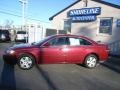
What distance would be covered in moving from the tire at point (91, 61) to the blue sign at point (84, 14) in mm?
8719

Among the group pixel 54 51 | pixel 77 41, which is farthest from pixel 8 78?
pixel 77 41

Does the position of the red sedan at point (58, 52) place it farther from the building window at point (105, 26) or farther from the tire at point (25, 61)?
the building window at point (105, 26)

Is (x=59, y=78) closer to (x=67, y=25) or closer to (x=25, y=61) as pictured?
(x=25, y=61)

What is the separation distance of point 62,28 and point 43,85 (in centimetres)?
1585

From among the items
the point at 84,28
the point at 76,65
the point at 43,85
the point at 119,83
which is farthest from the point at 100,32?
the point at 43,85

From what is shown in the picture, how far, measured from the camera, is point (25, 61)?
1027 cm

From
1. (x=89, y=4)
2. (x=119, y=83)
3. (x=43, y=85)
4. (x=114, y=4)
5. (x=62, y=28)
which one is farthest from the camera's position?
(x=62, y=28)

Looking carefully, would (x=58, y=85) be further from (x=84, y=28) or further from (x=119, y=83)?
(x=84, y=28)

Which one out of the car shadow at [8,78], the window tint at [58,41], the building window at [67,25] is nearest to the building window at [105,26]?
the building window at [67,25]

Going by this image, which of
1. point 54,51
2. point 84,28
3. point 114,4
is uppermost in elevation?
point 114,4

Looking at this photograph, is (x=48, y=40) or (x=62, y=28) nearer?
(x=48, y=40)

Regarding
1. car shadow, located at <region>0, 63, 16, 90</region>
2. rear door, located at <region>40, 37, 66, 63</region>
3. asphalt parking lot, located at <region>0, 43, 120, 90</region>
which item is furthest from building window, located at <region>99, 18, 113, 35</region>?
car shadow, located at <region>0, 63, 16, 90</region>

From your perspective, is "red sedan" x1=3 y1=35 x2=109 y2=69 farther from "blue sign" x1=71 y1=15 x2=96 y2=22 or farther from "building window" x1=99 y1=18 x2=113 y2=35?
"blue sign" x1=71 y1=15 x2=96 y2=22

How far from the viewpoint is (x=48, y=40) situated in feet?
35.2
